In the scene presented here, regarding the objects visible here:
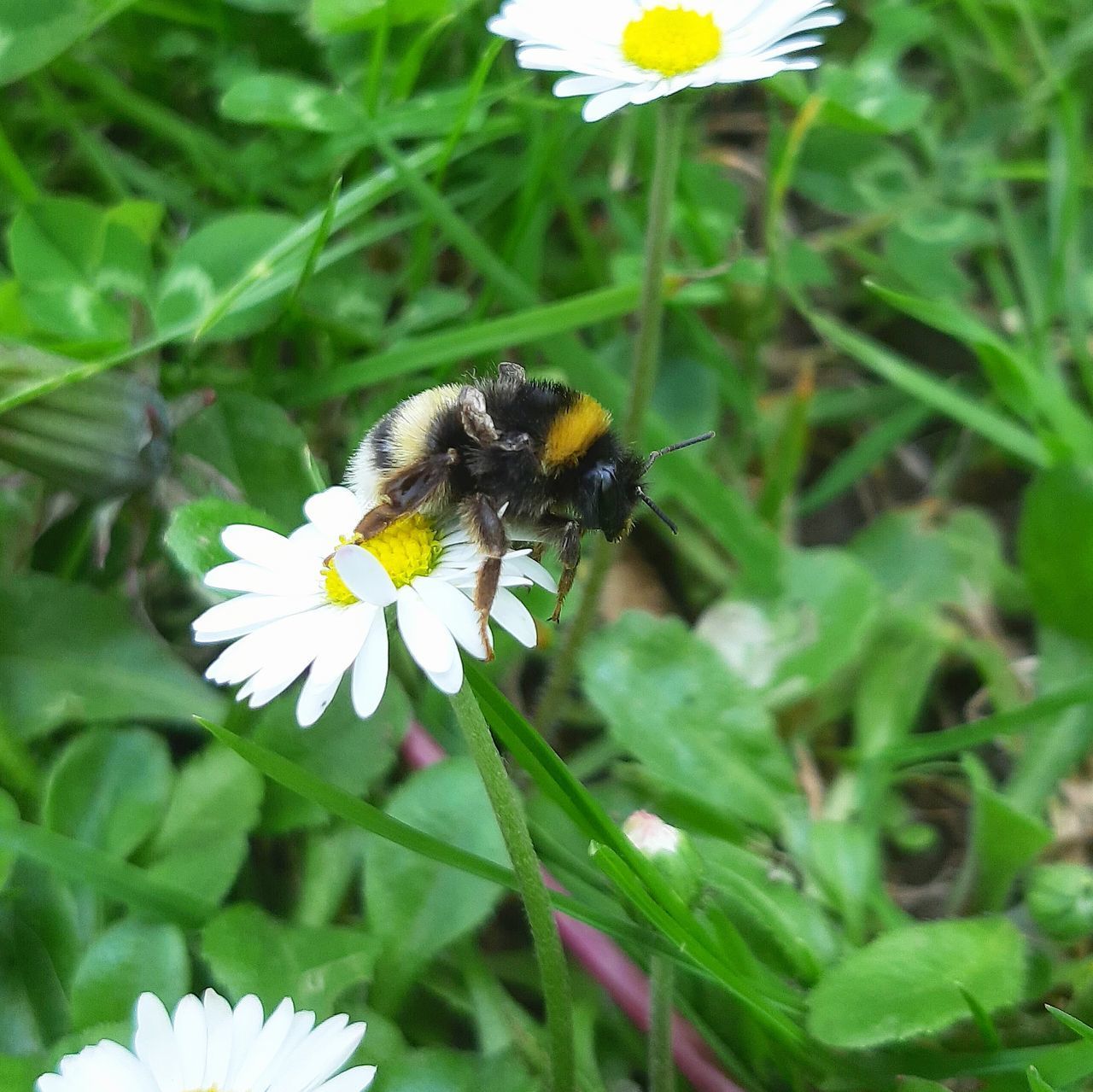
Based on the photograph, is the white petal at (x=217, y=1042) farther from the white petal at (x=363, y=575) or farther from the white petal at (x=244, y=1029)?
the white petal at (x=363, y=575)

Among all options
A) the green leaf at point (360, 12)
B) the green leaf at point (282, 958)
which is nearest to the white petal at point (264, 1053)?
the green leaf at point (282, 958)

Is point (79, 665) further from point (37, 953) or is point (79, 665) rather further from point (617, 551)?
point (617, 551)

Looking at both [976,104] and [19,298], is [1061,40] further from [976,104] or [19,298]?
[19,298]

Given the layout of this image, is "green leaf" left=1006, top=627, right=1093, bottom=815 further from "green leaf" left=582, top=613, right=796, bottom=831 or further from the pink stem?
the pink stem

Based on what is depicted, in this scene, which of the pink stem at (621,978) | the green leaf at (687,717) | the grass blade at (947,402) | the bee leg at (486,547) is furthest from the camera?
the grass blade at (947,402)

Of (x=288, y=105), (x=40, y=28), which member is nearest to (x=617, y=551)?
(x=288, y=105)

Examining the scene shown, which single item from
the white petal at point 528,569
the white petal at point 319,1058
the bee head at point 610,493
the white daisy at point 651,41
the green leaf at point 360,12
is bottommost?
the white petal at point 319,1058
